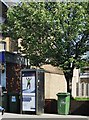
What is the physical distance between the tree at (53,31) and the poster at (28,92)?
3.11 metres

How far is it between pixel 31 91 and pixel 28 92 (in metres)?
0.20

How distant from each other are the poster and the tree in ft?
10.2

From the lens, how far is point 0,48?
76.9 ft

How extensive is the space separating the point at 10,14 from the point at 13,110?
6.04m

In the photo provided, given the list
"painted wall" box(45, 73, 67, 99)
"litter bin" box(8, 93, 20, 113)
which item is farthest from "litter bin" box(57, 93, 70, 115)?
"painted wall" box(45, 73, 67, 99)

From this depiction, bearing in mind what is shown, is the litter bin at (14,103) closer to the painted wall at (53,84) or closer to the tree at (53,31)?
the tree at (53,31)

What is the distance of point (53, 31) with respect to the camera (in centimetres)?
1980

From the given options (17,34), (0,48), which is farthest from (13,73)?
(17,34)

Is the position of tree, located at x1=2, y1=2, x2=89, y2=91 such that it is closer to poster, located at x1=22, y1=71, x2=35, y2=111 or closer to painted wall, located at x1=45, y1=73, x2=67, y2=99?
poster, located at x1=22, y1=71, x2=35, y2=111

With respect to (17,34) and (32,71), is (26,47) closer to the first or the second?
(17,34)

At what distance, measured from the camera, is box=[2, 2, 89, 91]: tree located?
19.7 m

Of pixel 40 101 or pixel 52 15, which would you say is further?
pixel 52 15

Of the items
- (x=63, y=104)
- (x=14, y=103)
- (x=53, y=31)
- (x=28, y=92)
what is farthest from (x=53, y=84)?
(x=28, y=92)

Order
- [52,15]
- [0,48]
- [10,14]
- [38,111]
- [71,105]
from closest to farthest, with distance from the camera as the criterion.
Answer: [38,111], [71,105], [52,15], [10,14], [0,48]
